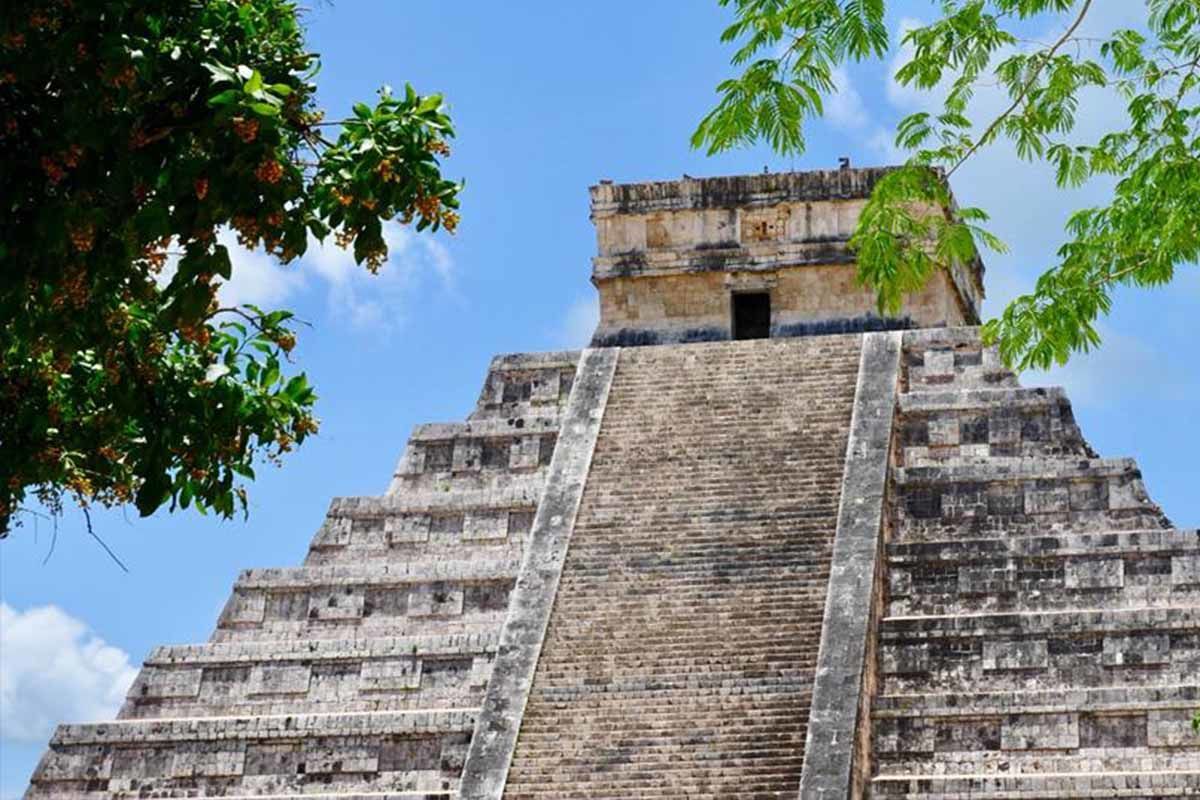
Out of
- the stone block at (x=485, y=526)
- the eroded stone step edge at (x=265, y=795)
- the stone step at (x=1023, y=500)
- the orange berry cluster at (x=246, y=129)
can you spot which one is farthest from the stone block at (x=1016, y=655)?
the orange berry cluster at (x=246, y=129)

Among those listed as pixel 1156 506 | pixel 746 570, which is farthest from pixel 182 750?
pixel 1156 506

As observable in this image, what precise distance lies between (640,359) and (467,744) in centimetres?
524

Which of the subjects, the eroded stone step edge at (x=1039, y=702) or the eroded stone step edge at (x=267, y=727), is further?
the eroded stone step edge at (x=267, y=727)

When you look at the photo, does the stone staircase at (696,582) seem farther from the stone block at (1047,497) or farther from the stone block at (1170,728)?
the stone block at (1170,728)

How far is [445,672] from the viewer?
16.7 m

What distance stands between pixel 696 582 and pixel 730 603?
41cm

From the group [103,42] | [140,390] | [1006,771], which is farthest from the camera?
[1006,771]

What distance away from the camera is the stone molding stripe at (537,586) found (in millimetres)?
15359

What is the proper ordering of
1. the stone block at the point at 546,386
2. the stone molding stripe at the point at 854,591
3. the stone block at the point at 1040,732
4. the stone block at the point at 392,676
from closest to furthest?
1. the stone molding stripe at the point at 854,591
2. the stone block at the point at 1040,732
3. the stone block at the point at 392,676
4. the stone block at the point at 546,386

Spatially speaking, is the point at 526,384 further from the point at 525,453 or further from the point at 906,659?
the point at 906,659

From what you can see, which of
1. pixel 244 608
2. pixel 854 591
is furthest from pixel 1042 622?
pixel 244 608

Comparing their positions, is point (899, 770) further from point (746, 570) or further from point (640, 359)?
point (640, 359)

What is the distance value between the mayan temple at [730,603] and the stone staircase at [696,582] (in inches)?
1.1

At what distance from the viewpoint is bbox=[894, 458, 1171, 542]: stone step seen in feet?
56.3
